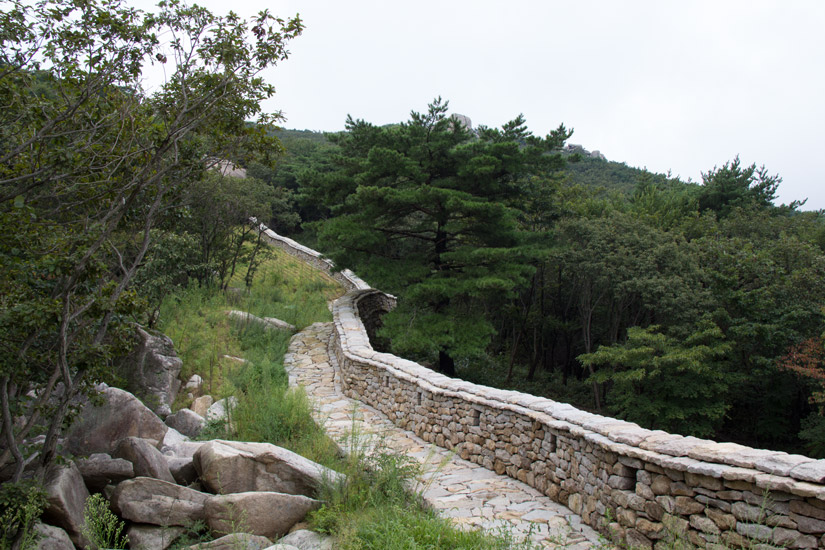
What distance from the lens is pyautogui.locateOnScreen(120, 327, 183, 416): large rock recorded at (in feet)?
24.8

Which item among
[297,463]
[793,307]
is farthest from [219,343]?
[793,307]

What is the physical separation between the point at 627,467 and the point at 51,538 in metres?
4.65

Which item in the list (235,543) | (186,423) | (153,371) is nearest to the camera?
(235,543)

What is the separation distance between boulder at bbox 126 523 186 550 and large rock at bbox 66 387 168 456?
4.18 ft

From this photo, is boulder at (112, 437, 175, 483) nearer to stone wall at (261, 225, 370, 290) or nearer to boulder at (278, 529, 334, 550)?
boulder at (278, 529, 334, 550)

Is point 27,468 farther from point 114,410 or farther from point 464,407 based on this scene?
point 464,407

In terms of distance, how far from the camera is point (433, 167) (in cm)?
1420

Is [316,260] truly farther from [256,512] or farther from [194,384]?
[256,512]

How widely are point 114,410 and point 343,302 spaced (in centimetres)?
1067

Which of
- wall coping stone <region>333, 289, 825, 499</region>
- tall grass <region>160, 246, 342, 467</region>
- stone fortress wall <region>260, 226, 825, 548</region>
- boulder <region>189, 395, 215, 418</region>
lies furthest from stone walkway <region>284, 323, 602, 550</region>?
boulder <region>189, 395, 215, 418</region>

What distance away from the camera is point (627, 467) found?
4672 millimetres

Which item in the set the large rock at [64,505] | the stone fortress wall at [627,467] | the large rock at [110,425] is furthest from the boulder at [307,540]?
the stone fortress wall at [627,467]

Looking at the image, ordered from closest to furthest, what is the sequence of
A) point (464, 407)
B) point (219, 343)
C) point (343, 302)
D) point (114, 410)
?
point (114, 410) → point (464, 407) → point (219, 343) → point (343, 302)

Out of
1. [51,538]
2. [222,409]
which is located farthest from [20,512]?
[222,409]
